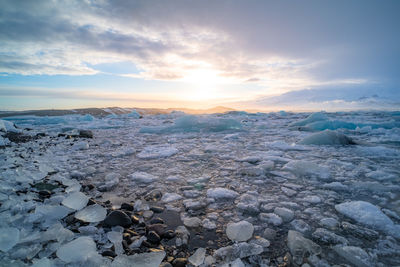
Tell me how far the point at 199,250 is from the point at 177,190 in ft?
3.12

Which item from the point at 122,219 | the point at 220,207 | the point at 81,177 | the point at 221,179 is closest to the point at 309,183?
the point at 221,179

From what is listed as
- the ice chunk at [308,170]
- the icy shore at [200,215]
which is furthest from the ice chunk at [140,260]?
the ice chunk at [308,170]

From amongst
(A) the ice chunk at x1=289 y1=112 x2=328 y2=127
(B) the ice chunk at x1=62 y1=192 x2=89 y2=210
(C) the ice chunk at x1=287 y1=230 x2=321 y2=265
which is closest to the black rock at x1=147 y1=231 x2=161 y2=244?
(B) the ice chunk at x1=62 y1=192 x2=89 y2=210

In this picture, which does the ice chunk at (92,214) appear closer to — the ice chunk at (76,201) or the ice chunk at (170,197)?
the ice chunk at (76,201)

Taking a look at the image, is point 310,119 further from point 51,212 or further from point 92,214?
point 51,212

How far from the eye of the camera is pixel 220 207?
1.68 m

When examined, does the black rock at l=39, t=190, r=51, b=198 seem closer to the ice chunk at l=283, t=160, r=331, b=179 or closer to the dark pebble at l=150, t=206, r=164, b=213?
the dark pebble at l=150, t=206, r=164, b=213

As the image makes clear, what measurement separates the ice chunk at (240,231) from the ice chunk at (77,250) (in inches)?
32.1

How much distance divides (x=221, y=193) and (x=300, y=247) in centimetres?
86

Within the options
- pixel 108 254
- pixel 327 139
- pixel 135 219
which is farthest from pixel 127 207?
pixel 327 139

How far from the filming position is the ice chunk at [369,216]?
51.2 inches

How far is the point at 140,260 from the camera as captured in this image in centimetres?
101

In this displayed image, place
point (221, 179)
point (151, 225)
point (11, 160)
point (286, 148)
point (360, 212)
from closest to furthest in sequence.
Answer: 1. point (151, 225)
2. point (360, 212)
3. point (221, 179)
4. point (11, 160)
5. point (286, 148)

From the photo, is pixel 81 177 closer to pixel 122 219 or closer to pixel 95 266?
pixel 122 219
